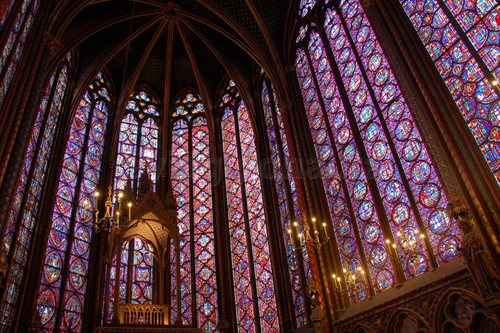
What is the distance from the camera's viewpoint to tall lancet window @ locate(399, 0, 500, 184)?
8.08m

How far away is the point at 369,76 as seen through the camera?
37.4ft

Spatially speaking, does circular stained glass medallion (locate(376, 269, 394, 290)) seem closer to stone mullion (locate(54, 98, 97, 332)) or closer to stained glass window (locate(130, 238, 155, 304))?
stained glass window (locate(130, 238, 155, 304))

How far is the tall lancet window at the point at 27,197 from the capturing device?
1081 cm

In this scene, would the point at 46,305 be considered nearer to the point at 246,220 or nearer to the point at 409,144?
the point at 246,220

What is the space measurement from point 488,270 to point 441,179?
1.93 m

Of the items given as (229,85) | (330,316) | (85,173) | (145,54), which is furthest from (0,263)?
(229,85)

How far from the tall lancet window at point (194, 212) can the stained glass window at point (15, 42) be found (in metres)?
5.86

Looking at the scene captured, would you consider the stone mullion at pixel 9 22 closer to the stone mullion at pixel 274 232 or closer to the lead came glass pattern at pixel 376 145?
the lead came glass pattern at pixel 376 145

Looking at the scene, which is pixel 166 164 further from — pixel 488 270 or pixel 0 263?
pixel 488 270

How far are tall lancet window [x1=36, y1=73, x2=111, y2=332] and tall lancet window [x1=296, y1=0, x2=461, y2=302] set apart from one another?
24.1ft

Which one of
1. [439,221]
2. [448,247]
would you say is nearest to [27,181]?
[439,221]

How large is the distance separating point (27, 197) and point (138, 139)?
5.92 meters

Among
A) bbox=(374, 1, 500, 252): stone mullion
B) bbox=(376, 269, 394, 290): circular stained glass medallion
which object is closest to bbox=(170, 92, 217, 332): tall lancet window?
bbox=(376, 269, 394, 290): circular stained glass medallion

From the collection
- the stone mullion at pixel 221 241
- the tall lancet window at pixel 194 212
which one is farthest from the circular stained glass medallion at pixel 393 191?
the tall lancet window at pixel 194 212
